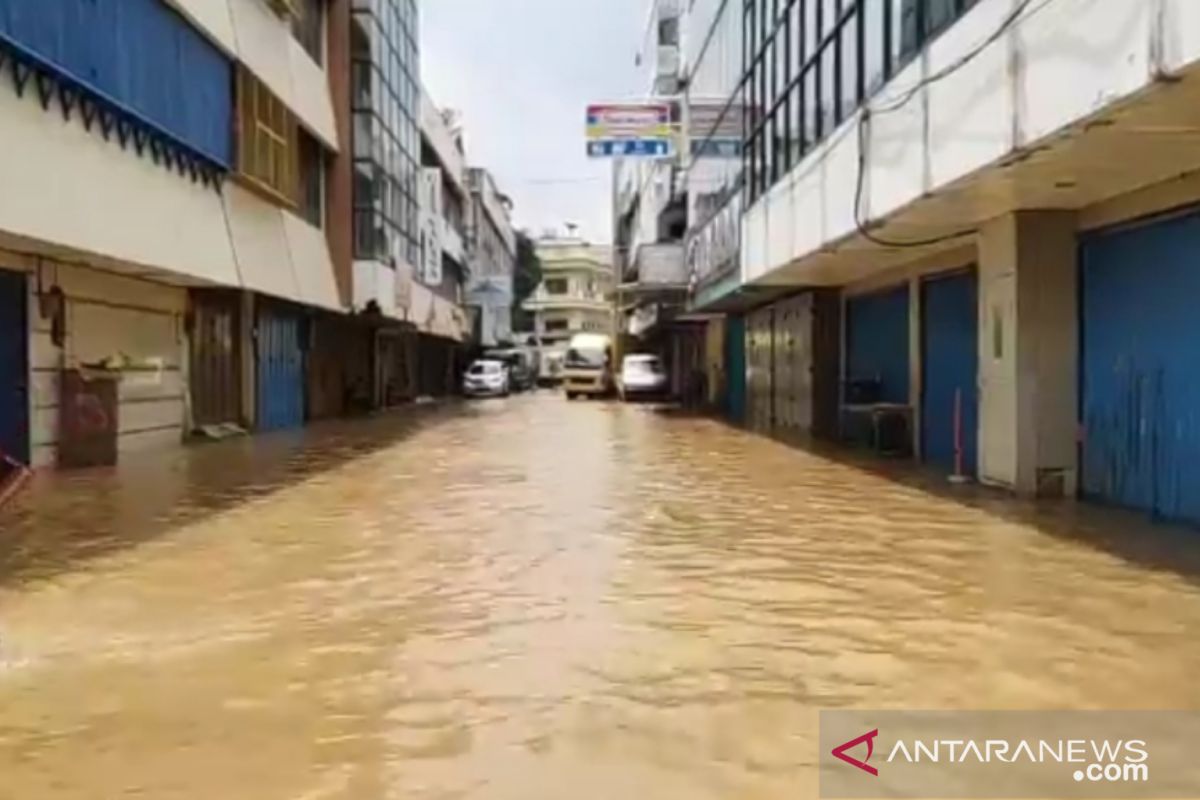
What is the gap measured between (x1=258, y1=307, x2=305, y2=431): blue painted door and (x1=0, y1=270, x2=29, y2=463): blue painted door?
10.7 m

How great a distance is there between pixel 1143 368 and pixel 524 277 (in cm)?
9321

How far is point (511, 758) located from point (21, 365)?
14.6 metres

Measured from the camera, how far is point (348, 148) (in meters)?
34.1

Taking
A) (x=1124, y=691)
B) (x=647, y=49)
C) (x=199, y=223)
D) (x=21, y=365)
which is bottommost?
(x=1124, y=691)

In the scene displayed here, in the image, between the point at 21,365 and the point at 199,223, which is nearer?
the point at 21,365

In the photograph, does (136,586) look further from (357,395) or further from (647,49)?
(647,49)

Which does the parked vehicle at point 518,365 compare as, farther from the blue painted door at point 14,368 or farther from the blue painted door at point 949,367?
the blue painted door at point 14,368

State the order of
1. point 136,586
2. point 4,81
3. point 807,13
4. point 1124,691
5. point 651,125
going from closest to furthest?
point 1124,691 → point 136,586 → point 4,81 → point 807,13 → point 651,125

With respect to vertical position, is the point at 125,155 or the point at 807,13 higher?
the point at 807,13

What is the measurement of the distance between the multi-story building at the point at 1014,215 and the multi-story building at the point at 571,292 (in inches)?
3422

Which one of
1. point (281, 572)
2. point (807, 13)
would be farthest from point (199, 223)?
point (281, 572)

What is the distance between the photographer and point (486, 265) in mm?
79750

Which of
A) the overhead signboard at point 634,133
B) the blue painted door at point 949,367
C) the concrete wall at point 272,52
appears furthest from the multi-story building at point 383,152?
the blue painted door at point 949,367

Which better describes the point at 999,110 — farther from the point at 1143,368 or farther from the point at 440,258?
the point at 440,258
